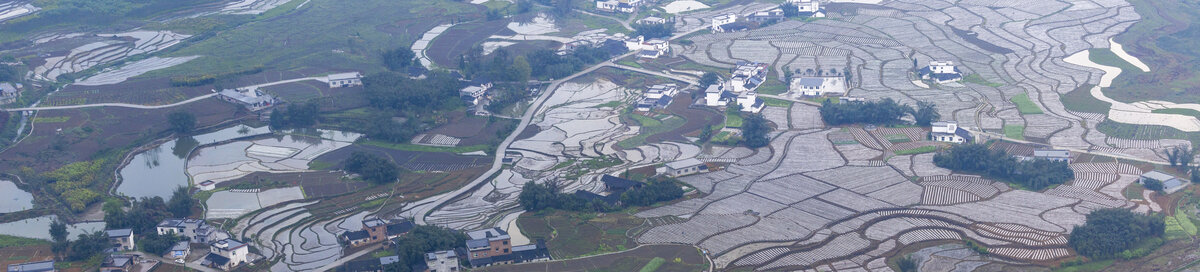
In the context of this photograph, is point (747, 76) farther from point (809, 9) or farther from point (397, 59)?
point (397, 59)

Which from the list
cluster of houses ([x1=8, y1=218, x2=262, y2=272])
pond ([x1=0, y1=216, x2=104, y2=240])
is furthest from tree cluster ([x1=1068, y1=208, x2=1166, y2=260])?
pond ([x1=0, y1=216, x2=104, y2=240])

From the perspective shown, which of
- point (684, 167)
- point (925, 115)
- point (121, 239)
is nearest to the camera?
point (121, 239)

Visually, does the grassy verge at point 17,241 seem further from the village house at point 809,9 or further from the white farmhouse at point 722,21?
the village house at point 809,9

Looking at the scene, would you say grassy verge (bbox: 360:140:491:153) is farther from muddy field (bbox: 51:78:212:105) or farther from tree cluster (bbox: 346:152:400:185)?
muddy field (bbox: 51:78:212:105)

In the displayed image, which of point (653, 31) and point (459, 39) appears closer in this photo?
point (653, 31)

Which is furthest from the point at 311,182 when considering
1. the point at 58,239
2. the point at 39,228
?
the point at 58,239

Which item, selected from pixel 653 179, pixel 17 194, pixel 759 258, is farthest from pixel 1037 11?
pixel 17 194

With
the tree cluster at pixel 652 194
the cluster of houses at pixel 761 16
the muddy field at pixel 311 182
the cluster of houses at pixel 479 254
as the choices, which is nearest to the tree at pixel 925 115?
the tree cluster at pixel 652 194
